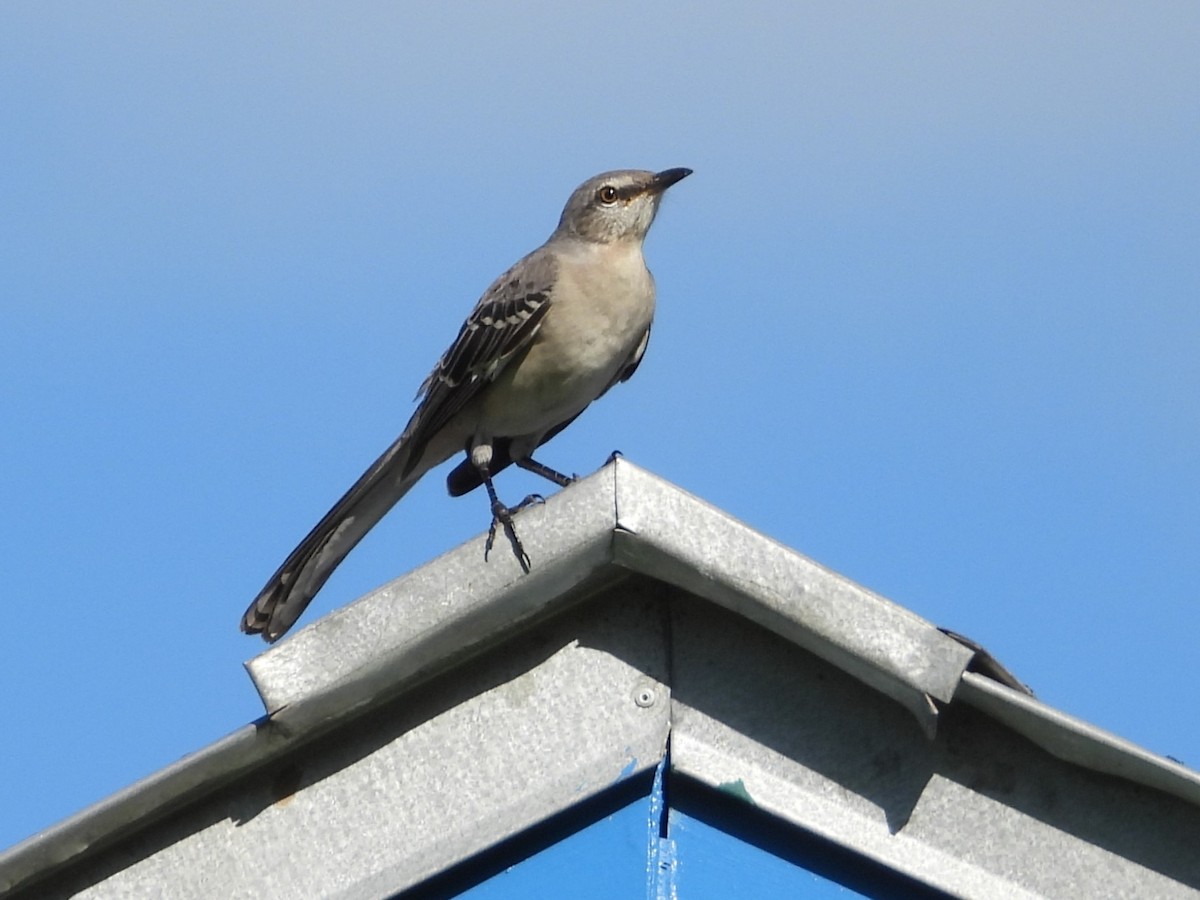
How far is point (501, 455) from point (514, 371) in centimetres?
63

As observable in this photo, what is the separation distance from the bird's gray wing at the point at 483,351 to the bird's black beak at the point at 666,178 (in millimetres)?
957

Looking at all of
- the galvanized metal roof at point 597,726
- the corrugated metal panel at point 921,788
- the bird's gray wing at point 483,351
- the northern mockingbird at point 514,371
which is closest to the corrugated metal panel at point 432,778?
the galvanized metal roof at point 597,726

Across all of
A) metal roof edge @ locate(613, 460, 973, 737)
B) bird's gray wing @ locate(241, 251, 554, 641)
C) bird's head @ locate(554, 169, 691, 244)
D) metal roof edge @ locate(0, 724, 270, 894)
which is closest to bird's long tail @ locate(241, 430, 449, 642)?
bird's gray wing @ locate(241, 251, 554, 641)

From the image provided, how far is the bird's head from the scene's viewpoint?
263 inches

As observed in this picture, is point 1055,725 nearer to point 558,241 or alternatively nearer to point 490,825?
point 490,825

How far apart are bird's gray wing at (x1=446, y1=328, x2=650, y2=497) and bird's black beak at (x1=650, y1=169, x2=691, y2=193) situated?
754mm

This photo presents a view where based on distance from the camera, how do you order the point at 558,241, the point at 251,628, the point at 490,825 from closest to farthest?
the point at 490,825
the point at 251,628
the point at 558,241

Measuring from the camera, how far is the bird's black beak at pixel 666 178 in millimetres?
6719

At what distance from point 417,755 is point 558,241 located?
3959 millimetres

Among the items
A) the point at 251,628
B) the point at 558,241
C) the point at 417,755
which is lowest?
the point at 417,755

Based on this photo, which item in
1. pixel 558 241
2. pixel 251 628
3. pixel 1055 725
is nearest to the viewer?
pixel 1055 725

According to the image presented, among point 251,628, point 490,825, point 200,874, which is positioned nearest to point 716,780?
point 490,825

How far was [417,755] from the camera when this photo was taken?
10.2ft

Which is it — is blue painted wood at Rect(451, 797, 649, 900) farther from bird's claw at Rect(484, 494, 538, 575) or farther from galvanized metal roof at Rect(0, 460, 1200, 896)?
bird's claw at Rect(484, 494, 538, 575)
